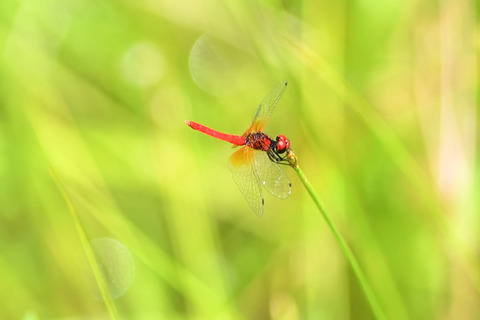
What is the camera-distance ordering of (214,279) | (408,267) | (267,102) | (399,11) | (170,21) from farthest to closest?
(170,21), (399,11), (408,267), (214,279), (267,102)

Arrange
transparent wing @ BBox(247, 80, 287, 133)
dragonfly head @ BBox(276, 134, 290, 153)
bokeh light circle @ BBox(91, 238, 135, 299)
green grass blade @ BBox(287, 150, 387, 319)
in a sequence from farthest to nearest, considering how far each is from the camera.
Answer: bokeh light circle @ BBox(91, 238, 135, 299)
transparent wing @ BBox(247, 80, 287, 133)
dragonfly head @ BBox(276, 134, 290, 153)
green grass blade @ BBox(287, 150, 387, 319)

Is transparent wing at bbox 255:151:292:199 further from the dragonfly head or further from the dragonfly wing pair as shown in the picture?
the dragonfly head

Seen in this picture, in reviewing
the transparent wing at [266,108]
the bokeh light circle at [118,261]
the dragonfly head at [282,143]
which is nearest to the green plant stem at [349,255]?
→ the dragonfly head at [282,143]

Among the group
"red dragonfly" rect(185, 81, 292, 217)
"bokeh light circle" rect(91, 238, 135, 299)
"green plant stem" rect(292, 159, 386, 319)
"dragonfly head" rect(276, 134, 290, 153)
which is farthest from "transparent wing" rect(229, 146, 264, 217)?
"bokeh light circle" rect(91, 238, 135, 299)

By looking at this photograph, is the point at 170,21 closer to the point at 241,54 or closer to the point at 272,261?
the point at 241,54

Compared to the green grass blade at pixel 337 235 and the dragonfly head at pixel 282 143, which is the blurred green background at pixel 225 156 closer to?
the dragonfly head at pixel 282 143

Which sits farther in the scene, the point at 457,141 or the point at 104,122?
the point at 104,122

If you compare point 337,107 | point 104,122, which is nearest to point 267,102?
point 337,107

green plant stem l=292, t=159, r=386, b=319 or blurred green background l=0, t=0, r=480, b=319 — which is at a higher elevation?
blurred green background l=0, t=0, r=480, b=319
